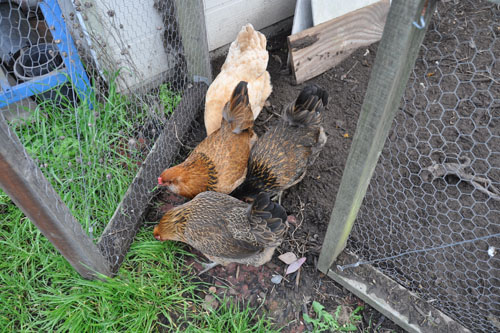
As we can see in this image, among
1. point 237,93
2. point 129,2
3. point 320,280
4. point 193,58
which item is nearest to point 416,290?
point 320,280

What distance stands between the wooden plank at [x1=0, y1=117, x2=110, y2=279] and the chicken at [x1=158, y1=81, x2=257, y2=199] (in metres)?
0.66

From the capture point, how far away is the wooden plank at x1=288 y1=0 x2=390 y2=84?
3227mm

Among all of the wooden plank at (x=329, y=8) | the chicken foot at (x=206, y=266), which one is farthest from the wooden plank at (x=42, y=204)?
the wooden plank at (x=329, y=8)

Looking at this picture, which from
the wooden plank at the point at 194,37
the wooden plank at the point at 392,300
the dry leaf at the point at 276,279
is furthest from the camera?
the wooden plank at the point at 194,37

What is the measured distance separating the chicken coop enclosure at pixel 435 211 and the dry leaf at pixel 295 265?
27cm

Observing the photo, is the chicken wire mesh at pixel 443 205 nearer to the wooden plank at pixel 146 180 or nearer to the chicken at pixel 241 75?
the chicken at pixel 241 75

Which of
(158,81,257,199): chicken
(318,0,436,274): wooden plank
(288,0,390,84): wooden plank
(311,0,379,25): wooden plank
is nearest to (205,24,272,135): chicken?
(158,81,257,199): chicken

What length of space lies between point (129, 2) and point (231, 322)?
100 inches

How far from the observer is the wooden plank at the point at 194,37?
2656 millimetres

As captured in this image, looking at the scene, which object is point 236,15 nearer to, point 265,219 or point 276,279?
point 265,219

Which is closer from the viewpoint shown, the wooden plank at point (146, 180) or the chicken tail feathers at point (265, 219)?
the chicken tail feathers at point (265, 219)

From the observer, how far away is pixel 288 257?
7.59ft

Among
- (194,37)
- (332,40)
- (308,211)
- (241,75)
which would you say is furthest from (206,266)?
(332,40)

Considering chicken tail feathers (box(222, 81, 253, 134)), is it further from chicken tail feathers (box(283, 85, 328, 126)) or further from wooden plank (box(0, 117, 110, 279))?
wooden plank (box(0, 117, 110, 279))
